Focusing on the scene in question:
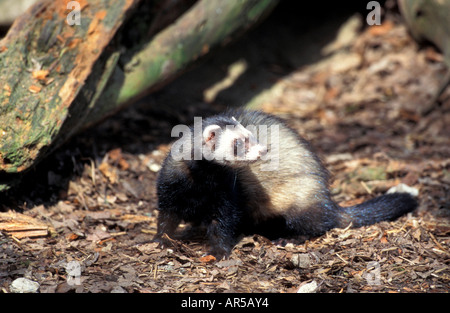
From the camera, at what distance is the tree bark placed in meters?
5.13

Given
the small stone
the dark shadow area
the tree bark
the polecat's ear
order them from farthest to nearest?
the dark shadow area → the tree bark → the polecat's ear → the small stone

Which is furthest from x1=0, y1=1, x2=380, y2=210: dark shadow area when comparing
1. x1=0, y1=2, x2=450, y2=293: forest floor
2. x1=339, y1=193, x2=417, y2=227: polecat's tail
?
x1=339, y1=193, x2=417, y2=227: polecat's tail

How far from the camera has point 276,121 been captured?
19.1 ft

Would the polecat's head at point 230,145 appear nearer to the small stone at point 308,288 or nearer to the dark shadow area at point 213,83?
the small stone at point 308,288

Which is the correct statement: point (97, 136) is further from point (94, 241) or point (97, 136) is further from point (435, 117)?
point (435, 117)

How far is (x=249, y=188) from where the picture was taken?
5512mm

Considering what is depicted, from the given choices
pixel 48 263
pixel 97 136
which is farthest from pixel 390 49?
pixel 48 263

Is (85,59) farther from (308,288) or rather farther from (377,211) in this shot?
(377,211)

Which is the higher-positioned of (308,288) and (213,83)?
(213,83)

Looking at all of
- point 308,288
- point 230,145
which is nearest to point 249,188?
point 230,145

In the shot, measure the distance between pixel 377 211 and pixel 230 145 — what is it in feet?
6.50

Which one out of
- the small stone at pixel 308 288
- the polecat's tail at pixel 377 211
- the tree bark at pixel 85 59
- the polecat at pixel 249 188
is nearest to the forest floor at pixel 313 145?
the small stone at pixel 308 288

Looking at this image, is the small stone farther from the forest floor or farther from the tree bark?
the tree bark

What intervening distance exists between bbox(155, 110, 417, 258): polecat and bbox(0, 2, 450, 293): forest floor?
0.78 feet
